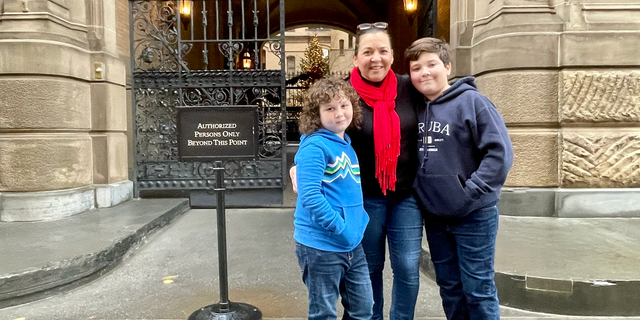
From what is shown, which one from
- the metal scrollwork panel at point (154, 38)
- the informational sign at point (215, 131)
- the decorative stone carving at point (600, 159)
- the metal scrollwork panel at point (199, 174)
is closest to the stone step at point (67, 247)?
the metal scrollwork panel at point (199, 174)

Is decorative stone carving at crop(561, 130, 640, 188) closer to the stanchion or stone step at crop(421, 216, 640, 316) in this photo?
stone step at crop(421, 216, 640, 316)

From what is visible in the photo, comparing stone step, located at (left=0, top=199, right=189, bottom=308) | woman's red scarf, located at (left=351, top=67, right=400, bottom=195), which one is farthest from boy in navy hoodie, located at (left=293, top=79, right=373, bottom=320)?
stone step, located at (left=0, top=199, right=189, bottom=308)

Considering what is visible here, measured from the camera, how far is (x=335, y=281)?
93.8 inches

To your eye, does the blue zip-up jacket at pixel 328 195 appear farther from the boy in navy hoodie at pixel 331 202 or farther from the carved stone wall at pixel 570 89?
the carved stone wall at pixel 570 89

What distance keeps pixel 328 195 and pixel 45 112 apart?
16.8ft

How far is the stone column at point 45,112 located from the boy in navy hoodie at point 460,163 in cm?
522

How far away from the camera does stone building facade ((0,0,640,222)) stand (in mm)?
5531

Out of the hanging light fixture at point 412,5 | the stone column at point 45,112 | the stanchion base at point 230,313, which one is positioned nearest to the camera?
the stanchion base at point 230,313

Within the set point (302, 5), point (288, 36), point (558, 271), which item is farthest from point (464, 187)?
point (288, 36)

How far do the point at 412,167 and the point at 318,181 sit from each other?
28.7 inches

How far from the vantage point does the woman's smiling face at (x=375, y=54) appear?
8.23 feet

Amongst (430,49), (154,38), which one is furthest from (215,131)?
(154,38)

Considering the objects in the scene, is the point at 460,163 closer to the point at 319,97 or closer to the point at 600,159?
the point at 319,97

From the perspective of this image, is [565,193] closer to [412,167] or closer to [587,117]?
[587,117]
